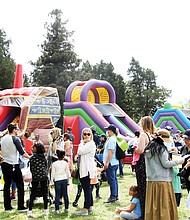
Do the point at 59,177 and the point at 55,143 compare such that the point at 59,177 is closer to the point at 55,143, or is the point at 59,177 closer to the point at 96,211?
the point at 55,143

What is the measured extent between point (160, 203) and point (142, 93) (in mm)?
32225

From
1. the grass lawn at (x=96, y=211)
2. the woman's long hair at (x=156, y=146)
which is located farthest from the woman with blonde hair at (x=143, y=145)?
the grass lawn at (x=96, y=211)

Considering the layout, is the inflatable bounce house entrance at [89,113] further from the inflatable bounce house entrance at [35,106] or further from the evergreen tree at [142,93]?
the evergreen tree at [142,93]

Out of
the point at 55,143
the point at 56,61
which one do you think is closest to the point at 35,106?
the point at 55,143

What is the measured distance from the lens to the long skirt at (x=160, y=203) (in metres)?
4.45

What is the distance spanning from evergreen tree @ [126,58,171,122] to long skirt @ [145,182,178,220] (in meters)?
31.5

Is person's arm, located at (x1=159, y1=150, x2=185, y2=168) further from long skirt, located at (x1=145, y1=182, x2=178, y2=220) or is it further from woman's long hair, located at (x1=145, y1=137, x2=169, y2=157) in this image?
long skirt, located at (x1=145, y1=182, x2=178, y2=220)

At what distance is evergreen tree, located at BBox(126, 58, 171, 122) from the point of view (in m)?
35.8

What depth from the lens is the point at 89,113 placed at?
1541cm

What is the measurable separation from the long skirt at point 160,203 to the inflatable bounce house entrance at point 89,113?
10203 millimetres

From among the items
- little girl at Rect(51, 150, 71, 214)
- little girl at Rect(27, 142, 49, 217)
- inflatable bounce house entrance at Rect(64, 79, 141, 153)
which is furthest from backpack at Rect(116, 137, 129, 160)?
inflatable bounce house entrance at Rect(64, 79, 141, 153)

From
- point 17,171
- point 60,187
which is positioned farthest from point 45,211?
point 17,171

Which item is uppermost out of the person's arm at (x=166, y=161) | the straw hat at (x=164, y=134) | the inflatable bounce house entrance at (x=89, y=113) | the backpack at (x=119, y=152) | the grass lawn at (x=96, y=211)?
the inflatable bounce house entrance at (x=89, y=113)

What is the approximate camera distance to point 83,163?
19.4 ft
